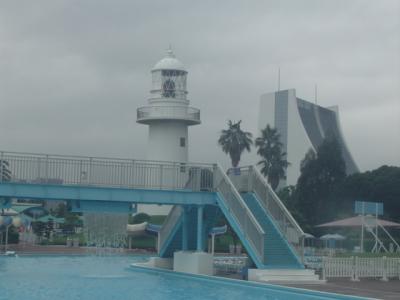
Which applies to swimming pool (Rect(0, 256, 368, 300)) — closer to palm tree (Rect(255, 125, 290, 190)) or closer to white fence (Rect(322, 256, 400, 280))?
white fence (Rect(322, 256, 400, 280))

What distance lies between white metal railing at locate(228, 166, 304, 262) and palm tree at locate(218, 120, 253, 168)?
33456 millimetres

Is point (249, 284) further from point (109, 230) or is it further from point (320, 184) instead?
point (320, 184)

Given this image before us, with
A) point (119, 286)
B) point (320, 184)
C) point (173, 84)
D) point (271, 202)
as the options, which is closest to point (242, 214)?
point (271, 202)

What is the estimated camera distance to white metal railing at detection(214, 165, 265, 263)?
900 inches

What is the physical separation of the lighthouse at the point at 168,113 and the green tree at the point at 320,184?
38.2 feet

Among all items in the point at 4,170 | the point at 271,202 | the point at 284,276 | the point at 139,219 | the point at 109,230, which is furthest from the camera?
the point at 139,219

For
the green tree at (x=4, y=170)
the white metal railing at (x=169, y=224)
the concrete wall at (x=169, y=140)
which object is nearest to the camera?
the green tree at (x=4, y=170)

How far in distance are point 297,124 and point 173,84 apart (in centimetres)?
6782

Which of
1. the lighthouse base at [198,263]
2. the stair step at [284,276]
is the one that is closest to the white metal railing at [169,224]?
the lighthouse base at [198,263]

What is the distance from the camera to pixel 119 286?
72.4 feet

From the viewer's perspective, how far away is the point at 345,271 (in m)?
23.9

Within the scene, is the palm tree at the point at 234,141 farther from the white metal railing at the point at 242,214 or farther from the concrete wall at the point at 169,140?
the white metal railing at the point at 242,214

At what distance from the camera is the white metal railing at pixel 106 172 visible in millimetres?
23938

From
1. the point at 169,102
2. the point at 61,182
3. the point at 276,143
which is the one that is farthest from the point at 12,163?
the point at 276,143
